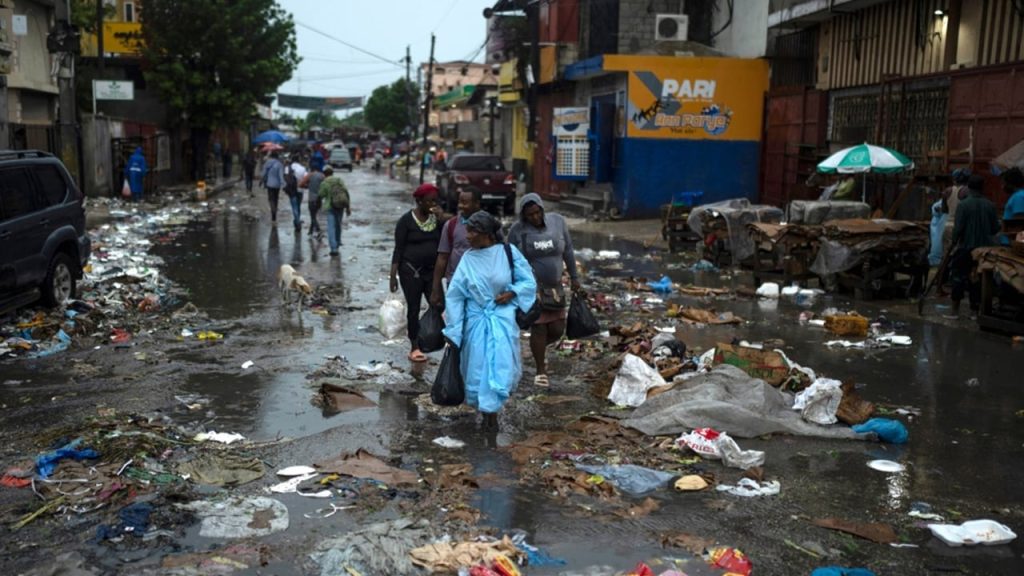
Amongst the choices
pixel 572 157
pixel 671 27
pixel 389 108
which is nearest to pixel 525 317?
pixel 572 157

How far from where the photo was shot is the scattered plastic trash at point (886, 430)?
280 inches

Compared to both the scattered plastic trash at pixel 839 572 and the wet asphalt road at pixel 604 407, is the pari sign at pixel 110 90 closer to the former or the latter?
the wet asphalt road at pixel 604 407

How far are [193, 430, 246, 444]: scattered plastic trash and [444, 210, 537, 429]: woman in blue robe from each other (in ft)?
5.36

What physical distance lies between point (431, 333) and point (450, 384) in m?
0.56

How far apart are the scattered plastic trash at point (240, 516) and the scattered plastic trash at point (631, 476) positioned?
195 cm

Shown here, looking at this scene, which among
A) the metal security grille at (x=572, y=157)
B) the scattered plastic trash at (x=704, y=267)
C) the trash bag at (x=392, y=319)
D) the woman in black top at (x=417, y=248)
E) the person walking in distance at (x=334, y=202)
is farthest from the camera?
the metal security grille at (x=572, y=157)

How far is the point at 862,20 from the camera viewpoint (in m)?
21.2

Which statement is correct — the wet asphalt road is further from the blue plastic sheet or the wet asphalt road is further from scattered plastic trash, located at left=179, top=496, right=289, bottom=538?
the blue plastic sheet

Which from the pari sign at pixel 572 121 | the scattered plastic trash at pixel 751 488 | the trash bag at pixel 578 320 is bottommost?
Answer: the scattered plastic trash at pixel 751 488

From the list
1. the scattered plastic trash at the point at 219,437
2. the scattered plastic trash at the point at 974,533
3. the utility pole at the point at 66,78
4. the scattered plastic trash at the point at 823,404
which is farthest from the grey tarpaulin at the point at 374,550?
the utility pole at the point at 66,78

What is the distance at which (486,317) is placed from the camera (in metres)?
7.30

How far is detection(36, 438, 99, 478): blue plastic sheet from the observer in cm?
607

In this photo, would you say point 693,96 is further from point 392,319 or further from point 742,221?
point 392,319

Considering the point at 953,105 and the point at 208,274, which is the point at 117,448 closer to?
the point at 208,274
